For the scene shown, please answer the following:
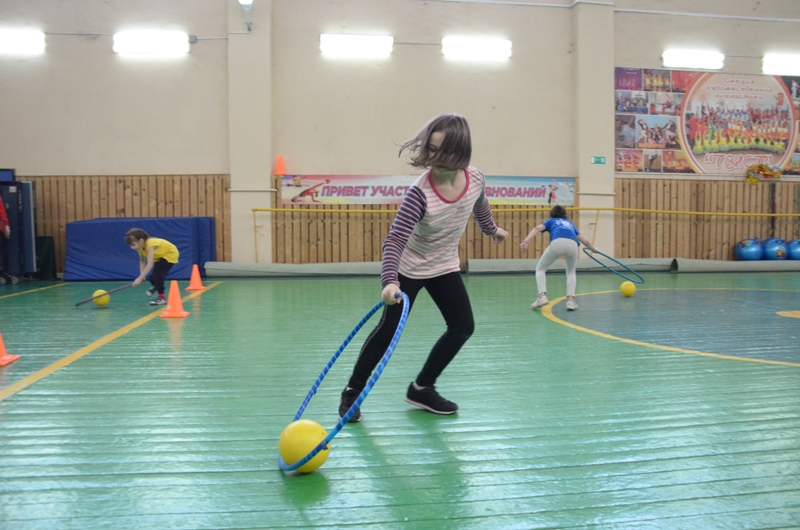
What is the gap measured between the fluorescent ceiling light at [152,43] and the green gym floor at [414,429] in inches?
366

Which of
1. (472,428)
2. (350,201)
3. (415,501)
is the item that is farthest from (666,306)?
(350,201)

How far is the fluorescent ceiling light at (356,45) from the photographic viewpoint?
14938mm

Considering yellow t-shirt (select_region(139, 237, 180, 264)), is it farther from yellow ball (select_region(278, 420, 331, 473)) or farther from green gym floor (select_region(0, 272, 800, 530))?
yellow ball (select_region(278, 420, 331, 473))

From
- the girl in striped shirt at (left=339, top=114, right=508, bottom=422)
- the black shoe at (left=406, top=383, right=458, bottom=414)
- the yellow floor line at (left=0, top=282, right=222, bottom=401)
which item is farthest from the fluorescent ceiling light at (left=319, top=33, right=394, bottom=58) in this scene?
the black shoe at (left=406, top=383, right=458, bottom=414)

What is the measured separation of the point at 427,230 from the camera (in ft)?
11.3

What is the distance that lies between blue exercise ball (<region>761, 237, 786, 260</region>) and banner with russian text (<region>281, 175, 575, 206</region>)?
17.6ft

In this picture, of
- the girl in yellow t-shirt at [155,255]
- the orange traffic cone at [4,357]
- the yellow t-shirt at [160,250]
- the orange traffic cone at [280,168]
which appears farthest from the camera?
the orange traffic cone at [280,168]

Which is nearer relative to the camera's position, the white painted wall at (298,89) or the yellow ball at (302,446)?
the yellow ball at (302,446)

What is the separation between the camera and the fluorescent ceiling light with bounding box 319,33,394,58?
14.9 m

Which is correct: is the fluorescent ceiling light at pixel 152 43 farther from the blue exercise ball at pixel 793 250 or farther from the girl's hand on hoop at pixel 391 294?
the blue exercise ball at pixel 793 250

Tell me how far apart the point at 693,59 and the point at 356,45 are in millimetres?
9128

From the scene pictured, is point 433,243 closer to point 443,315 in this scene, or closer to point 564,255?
point 443,315

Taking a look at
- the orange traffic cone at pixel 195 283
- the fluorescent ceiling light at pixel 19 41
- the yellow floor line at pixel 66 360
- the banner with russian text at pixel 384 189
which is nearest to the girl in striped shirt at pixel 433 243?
the yellow floor line at pixel 66 360

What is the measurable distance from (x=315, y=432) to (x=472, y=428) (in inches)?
42.3
